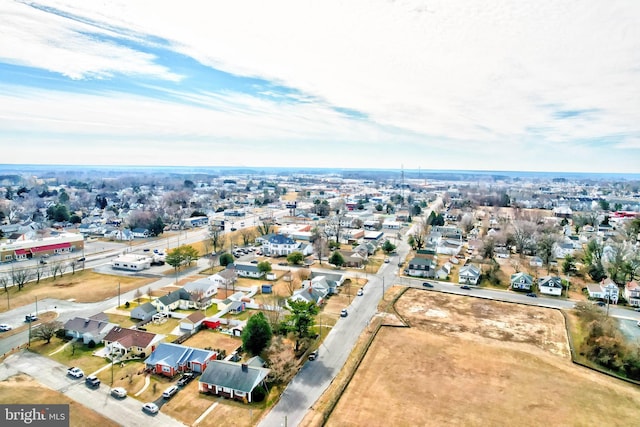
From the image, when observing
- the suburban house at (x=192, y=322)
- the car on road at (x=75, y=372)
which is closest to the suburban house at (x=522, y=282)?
the suburban house at (x=192, y=322)

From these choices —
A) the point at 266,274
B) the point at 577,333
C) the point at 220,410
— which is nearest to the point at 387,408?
the point at 220,410

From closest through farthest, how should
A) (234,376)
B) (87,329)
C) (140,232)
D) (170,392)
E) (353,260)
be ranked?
(170,392), (234,376), (87,329), (353,260), (140,232)

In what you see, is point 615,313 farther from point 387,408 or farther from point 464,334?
point 387,408

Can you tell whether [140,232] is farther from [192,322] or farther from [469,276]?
[469,276]

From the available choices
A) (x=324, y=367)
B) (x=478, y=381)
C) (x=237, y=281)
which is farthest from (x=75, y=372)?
(x=478, y=381)

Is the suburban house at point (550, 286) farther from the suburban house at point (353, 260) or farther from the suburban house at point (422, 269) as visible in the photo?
the suburban house at point (353, 260)

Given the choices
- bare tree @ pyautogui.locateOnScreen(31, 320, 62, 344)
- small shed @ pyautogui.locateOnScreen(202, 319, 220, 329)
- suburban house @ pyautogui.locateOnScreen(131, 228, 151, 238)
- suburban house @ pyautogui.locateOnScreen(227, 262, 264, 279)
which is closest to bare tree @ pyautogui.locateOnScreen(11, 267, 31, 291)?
A: bare tree @ pyautogui.locateOnScreen(31, 320, 62, 344)

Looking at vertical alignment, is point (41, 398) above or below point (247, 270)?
below

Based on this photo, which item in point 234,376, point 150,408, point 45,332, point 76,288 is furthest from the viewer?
point 76,288
